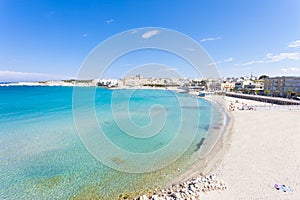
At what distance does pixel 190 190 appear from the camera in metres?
5.43

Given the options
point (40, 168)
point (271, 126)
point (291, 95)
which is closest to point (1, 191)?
point (40, 168)

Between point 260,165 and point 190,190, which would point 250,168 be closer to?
point 260,165

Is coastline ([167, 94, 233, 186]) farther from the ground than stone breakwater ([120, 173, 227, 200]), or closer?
closer

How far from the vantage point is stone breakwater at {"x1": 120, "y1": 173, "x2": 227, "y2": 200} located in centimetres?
518

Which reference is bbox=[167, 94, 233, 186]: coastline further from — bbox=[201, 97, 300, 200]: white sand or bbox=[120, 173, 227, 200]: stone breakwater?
bbox=[120, 173, 227, 200]: stone breakwater

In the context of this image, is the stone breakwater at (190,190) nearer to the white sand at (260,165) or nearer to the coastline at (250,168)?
the coastline at (250,168)

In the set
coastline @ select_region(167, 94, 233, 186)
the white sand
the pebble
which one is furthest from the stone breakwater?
coastline @ select_region(167, 94, 233, 186)

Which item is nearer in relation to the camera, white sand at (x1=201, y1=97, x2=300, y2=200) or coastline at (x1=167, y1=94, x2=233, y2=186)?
white sand at (x1=201, y1=97, x2=300, y2=200)

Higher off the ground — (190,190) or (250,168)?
(190,190)

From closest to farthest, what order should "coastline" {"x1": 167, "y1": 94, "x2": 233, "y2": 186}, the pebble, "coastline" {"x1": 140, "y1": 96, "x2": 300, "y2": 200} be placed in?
the pebble, "coastline" {"x1": 140, "y1": 96, "x2": 300, "y2": 200}, "coastline" {"x1": 167, "y1": 94, "x2": 233, "y2": 186}

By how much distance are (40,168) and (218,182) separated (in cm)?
793

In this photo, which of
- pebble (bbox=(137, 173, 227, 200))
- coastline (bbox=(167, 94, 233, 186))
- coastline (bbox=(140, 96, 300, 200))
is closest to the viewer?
pebble (bbox=(137, 173, 227, 200))

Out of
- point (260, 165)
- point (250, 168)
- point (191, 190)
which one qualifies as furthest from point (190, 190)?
point (260, 165)

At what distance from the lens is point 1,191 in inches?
248
